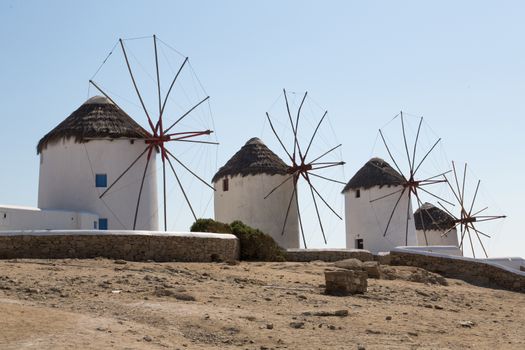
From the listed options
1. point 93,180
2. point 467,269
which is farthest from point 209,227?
point 467,269

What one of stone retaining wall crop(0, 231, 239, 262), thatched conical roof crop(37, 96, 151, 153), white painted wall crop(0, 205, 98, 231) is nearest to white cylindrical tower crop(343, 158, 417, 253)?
thatched conical roof crop(37, 96, 151, 153)

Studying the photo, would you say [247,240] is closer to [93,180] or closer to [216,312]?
[93,180]

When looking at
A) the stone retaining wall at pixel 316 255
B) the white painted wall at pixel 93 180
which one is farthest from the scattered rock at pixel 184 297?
the stone retaining wall at pixel 316 255

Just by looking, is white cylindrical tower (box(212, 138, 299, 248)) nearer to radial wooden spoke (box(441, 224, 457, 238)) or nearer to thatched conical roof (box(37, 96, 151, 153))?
thatched conical roof (box(37, 96, 151, 153))

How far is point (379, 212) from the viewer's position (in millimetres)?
35125

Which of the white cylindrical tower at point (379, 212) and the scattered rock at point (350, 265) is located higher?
the white cylindrical tower at point (379, 212)

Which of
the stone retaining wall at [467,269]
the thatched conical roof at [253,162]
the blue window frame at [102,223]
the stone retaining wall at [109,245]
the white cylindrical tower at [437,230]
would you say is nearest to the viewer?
the stone retaining wall at [109,245]

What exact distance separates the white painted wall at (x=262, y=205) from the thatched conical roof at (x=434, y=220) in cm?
1183

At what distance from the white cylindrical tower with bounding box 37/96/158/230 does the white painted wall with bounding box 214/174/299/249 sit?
6950 mm

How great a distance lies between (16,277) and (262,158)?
1927 centimetres

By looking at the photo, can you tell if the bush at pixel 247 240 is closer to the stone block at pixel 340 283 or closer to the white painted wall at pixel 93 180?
the white painted wall at pixel 93 180

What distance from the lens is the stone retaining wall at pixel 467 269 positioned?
23.9 meters

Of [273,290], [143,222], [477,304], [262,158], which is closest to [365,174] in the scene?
[262,158]

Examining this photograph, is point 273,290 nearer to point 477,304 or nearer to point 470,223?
point 477,304
